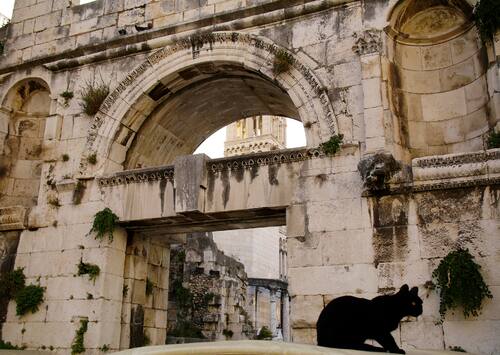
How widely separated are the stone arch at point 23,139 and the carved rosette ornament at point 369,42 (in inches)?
280

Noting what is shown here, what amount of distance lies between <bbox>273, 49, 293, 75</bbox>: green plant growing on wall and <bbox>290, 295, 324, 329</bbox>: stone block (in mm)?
4010

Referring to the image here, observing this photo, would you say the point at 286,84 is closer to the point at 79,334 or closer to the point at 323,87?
the point at 323,87

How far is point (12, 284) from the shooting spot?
10453 millimetres

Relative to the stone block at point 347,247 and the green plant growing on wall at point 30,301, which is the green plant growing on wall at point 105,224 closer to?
the green plant growing on wall at point 30,301

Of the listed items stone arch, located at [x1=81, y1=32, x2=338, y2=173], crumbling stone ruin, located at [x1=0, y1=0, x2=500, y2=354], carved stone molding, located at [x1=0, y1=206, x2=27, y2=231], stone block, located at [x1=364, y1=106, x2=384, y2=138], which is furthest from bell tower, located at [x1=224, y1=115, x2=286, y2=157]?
stone block, located at [x1=364, y1=106, x2=384, y2=138]

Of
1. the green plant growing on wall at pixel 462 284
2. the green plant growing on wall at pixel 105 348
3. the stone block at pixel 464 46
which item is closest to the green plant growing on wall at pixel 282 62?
the stone block at pixel 464 46

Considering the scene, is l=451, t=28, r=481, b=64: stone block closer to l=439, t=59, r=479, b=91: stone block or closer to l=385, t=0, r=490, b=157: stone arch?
l=385, t=0, r=490, b=157: stone arch

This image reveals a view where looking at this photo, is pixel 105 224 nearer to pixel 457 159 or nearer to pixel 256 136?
pixel 457 159

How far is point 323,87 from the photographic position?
9.25 meters

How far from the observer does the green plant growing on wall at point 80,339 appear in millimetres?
9508

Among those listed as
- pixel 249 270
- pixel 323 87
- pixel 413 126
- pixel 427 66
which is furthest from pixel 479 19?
pixel 249 270

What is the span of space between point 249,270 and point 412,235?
29.8 m

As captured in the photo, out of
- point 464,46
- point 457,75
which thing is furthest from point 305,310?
point 464,46

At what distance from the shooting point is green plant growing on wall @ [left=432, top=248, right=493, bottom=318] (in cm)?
718
